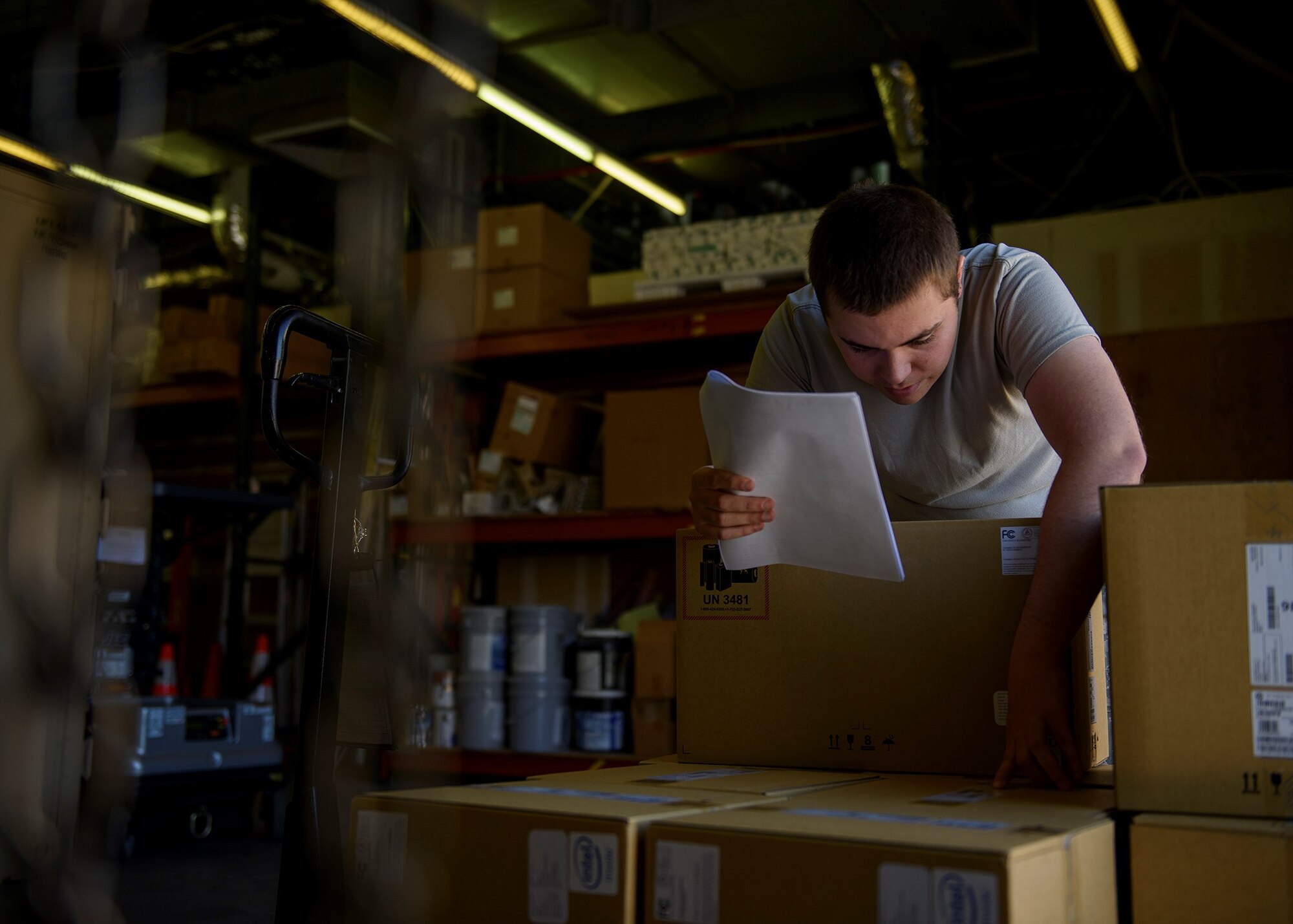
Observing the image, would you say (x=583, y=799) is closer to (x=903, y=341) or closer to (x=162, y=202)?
(x=903, y=341)

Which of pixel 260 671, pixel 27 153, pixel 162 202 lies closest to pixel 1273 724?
pixel 260 671

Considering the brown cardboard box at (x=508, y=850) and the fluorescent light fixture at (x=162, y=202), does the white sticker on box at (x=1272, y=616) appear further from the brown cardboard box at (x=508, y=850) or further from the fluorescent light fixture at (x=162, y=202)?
the fluorescent light fixture at (x=162, y=202)

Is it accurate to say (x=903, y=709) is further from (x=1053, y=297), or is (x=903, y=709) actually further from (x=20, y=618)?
(x=20, y=618)

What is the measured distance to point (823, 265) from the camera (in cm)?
133

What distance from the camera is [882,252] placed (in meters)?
1.27

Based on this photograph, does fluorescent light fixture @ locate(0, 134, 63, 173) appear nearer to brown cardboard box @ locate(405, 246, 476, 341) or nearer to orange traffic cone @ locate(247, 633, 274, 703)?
brown cardboard box @ locate(405, 246, 476, 341)

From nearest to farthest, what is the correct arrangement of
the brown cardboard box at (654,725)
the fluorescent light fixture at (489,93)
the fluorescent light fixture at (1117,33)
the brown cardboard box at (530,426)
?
1. the fluorescent light fixture at (1117,33)
2. the fluorescent light fixture at (489,93)
3. the brown cardboard box at (654,725)
4. the brown cardboard box at (530,426)

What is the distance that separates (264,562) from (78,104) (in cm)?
277

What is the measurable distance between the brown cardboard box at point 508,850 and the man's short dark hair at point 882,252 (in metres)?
0.58

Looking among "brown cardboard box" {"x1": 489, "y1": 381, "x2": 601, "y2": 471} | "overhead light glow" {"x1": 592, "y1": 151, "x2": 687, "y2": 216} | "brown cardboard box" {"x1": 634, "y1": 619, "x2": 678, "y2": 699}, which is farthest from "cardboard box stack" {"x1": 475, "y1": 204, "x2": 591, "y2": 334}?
"brown cardboard box" {"x1": 634, "y1": 619, "x2": 678, "y2": 699}

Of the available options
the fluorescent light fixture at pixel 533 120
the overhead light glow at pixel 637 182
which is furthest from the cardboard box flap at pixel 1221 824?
the overhead light glow at pixel 637 182

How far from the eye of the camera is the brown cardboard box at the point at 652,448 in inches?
168

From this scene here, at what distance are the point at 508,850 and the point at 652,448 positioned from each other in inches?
134

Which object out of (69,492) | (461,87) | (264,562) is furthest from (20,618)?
(264,562)
